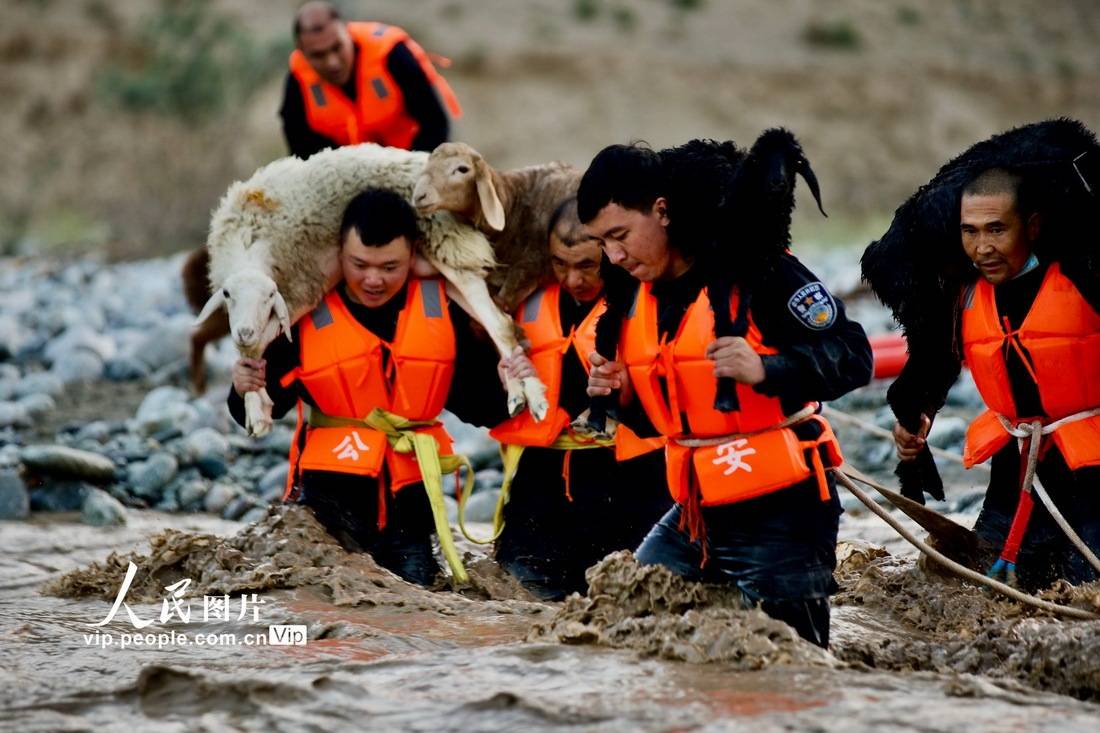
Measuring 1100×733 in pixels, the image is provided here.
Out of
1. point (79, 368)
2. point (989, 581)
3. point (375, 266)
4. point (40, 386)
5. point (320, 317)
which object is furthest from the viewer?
point (79, 368)

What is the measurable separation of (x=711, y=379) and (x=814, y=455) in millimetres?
416

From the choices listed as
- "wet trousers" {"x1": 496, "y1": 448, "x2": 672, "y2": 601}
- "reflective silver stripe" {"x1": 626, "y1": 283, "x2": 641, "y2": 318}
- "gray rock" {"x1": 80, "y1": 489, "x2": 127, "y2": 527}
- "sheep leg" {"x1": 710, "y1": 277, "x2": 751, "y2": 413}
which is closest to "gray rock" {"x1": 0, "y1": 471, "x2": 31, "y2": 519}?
"gray rock" {"x1": 80, "y1": 489, "x2": 127, "y2": 527}

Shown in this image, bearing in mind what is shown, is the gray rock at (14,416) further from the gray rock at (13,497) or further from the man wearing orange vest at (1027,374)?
the man wearing orange vest at (1027,374)

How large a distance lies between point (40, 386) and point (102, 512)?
10.2ft

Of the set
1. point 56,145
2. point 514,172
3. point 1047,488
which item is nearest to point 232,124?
point 56,145

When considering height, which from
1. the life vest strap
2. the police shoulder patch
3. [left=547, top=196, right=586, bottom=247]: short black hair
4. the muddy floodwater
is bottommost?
the muddy floodwater

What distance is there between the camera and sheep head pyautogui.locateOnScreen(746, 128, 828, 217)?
4.76 meters

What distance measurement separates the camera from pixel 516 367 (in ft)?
21.0

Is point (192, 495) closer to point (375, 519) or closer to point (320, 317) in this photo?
point (375, 519)

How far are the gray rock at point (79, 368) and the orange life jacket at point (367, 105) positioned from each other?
14.6ft

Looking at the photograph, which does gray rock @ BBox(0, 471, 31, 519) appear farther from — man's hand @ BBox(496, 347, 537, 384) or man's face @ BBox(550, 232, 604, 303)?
man's face @ BBox(550, 232, 604, 303)

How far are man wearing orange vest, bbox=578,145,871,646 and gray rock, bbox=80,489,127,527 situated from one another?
452 cm

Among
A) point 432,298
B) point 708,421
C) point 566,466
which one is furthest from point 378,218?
point 708,421

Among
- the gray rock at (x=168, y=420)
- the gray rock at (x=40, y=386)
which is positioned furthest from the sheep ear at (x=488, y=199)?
the gray rock at (x=40, y=386)
